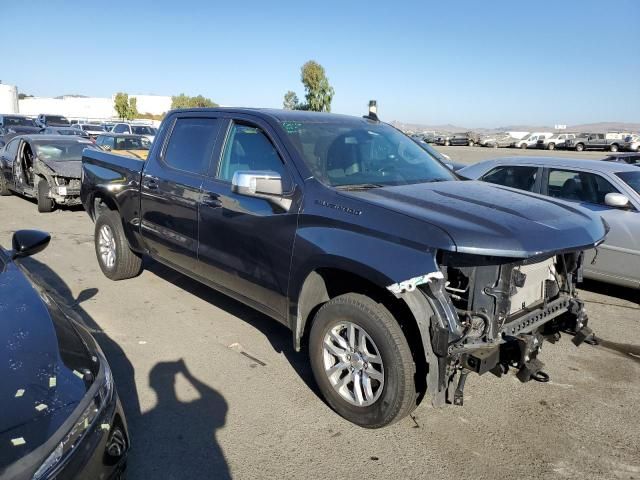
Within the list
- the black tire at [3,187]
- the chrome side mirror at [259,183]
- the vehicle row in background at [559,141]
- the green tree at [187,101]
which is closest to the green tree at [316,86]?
the vehicle row in background at [559,141]

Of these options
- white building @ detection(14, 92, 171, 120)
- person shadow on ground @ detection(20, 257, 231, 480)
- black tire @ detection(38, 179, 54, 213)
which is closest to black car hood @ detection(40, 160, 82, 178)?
black tire @ detection(38, 179, 54, 213)

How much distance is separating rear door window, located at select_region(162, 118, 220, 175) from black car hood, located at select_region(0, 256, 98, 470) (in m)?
1.92

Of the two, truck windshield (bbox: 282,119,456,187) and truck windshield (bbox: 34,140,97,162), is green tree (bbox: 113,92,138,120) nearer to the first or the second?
truck windshield (bbox: 34,140,97,162)

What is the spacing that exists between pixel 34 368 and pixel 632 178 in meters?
6.30

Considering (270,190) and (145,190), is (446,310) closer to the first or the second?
(270,190)

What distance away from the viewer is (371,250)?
2965mm

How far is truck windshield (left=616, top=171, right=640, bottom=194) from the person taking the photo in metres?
5.85

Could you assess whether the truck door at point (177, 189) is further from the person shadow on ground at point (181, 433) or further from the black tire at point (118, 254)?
the person shadow on ground at point (181, 433)

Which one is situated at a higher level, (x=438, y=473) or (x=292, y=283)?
(x=292, y=283)

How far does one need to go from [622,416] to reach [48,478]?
3463 mm

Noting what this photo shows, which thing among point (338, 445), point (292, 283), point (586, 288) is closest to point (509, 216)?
point (292, 283)

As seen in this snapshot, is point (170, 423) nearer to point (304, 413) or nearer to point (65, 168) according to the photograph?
point (304, 413)

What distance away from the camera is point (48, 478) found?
5.89ft

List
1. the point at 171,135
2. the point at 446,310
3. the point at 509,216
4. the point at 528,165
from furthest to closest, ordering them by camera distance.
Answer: the point at 528,165 < the point at 171,135 < the point at 509,216 < the point at 446,310
